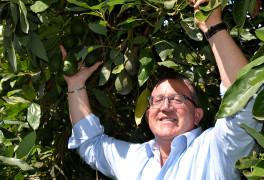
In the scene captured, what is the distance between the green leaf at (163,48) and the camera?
156 centimetres

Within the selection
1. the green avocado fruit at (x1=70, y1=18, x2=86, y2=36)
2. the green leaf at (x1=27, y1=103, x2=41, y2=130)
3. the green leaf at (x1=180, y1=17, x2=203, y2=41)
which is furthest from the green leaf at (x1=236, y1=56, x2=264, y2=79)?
the green leaf at (x1=27, y1=103, x2=41, y2=130)

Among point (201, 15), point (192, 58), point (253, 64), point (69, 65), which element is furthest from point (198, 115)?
point (253, 64)

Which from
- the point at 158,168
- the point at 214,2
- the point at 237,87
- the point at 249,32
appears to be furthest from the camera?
the point at 158,168

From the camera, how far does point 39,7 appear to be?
1485mm

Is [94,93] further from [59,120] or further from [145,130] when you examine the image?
[145,130]

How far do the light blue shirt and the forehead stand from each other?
168mm

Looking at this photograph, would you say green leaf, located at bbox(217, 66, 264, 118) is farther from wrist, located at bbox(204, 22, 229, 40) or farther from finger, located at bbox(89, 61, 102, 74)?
finger, located at bbox(89, 61, 102, 74)

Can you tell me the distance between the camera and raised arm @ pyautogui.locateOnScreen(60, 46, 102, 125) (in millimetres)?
1903

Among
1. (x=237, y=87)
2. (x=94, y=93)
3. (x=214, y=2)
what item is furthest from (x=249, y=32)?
(x=237, y=87)

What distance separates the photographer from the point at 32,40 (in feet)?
5.53

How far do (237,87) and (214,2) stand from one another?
1.06 feet

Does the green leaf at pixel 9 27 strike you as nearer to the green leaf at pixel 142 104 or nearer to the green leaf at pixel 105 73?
the green leaf at pixel 105 73

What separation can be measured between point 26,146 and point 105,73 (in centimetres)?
39

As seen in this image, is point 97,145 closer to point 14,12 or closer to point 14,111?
point 14,111
